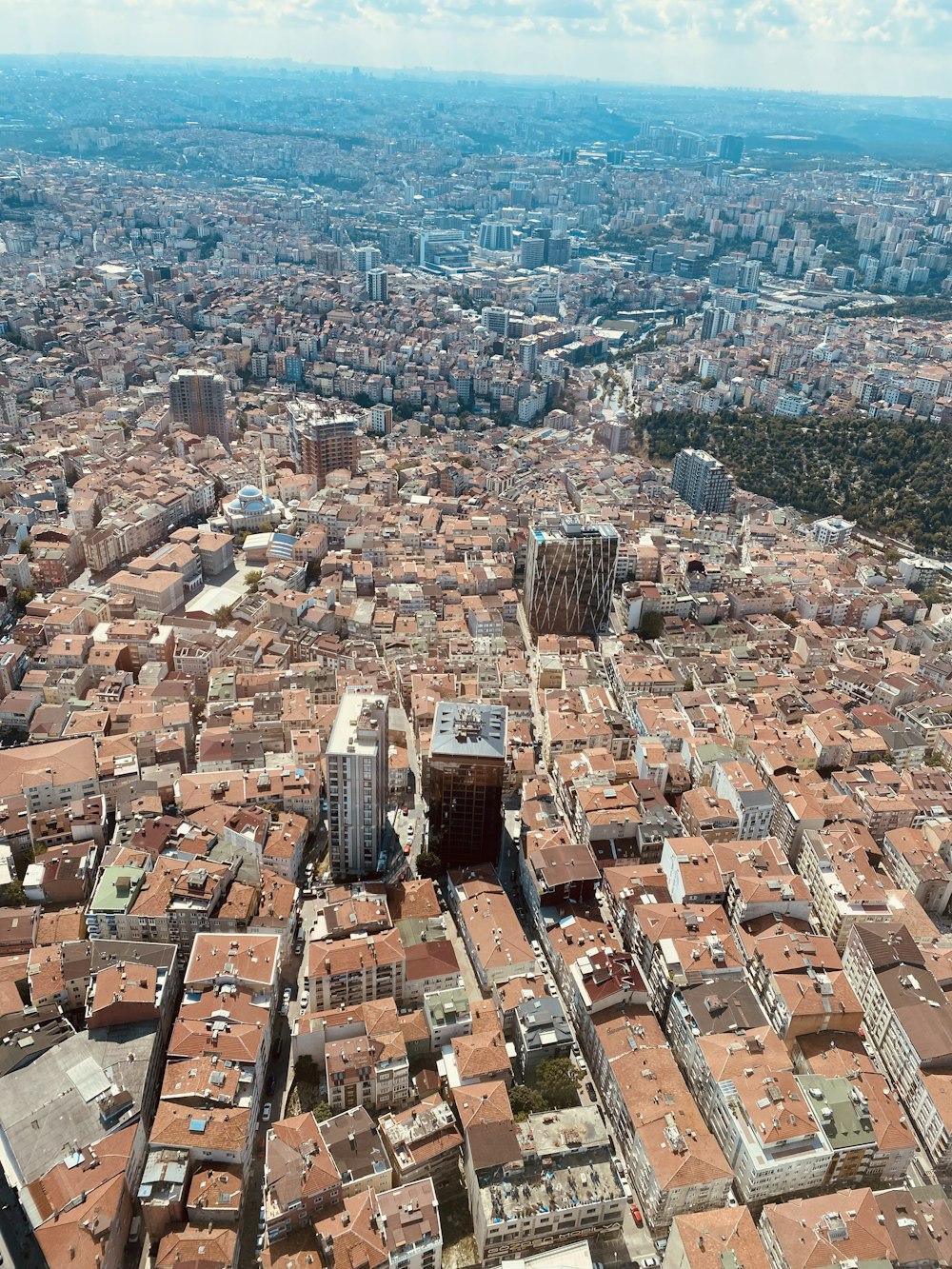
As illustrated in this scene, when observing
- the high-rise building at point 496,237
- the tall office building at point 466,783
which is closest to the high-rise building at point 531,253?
the high-rise building at point 496,237

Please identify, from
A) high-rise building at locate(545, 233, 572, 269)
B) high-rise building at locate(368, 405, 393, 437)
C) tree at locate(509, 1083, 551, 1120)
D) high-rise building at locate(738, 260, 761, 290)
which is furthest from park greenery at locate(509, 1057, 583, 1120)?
high-rise building at locate(545, 233, 572, 269)

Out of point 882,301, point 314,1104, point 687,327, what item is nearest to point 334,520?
point 314,1104

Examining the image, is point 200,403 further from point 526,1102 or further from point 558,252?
point 558,252

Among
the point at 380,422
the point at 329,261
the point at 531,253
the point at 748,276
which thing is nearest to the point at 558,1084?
the point at 380,422

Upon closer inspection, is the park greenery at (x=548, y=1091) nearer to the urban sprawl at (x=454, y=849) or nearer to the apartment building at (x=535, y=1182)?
the urban sprawl at (x=454, y=849)

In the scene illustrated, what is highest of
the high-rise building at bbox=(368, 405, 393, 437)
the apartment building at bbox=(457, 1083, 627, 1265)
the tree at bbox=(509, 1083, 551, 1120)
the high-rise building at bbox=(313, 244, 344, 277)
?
the high-rise building at bbox=(313, 244, 344, 277)

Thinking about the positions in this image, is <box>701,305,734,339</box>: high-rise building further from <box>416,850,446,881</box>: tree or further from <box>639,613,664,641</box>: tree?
<box>416,850,446,881</box>: tree
